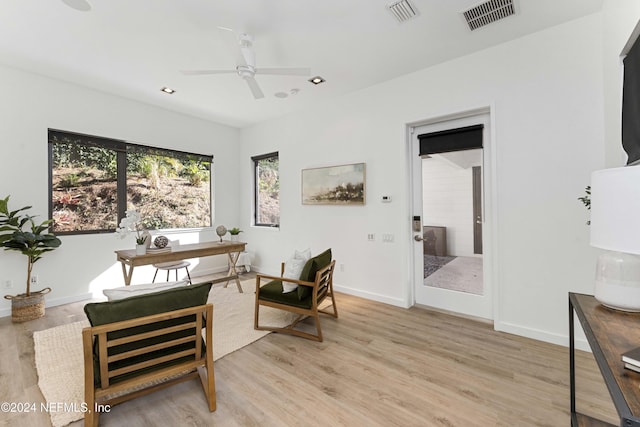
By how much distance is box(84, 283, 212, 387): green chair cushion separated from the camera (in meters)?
1.54

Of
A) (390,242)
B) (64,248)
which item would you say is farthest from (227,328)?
(64,248)

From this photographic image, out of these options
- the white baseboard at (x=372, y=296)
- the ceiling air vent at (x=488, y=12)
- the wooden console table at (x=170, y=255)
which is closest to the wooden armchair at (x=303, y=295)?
the wooden console table at (x=170, y=255)

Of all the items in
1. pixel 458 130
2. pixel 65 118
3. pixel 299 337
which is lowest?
pixel 299 337

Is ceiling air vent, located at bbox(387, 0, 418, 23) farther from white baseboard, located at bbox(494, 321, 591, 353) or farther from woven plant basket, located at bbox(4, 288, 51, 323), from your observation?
woven plant basket, located at bbox(4, 288, 51, 323)

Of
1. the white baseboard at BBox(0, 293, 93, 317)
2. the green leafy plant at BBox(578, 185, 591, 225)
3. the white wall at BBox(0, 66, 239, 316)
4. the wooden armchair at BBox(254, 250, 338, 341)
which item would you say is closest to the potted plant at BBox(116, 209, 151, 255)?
the white wall at BBox(0, 66, 239, 316)

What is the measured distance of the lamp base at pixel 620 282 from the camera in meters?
1.28

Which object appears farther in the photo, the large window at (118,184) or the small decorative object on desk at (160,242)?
the large window at (118,184)

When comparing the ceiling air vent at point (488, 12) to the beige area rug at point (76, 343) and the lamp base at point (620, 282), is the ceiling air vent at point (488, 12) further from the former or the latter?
the beige area rug at point (76, 343)

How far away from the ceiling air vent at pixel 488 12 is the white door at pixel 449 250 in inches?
36.2

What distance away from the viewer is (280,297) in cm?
286

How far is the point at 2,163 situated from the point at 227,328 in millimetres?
3380

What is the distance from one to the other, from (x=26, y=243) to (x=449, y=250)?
5019 mm

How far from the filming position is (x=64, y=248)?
147 inches

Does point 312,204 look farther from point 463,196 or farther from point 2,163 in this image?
point 2,163
